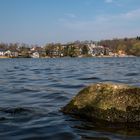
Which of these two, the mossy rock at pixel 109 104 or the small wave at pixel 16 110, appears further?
the small wave at pixel 16 110

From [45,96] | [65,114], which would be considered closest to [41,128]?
[65,114]

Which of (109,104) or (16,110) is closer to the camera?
(109,104)

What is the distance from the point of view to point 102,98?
920cm

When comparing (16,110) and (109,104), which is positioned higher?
(109,104)

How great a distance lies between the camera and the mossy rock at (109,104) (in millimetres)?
8844

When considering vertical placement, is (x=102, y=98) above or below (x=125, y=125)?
above

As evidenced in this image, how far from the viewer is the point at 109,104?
355 inches

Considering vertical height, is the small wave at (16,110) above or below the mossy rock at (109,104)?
below

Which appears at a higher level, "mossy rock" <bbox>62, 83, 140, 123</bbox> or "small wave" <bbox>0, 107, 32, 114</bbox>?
"mossy rock" <bbox>62, 83, 140, 123</bbox>

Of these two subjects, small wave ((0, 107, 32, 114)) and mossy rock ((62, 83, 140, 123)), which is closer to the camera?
mossy rock ((62, 83, 140, 123))

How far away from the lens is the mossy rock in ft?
29.0

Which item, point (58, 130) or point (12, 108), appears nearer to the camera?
point (58, 130)

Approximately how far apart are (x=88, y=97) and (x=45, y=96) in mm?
4465

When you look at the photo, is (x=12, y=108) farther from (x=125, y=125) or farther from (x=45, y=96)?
(x=125, y=125)
